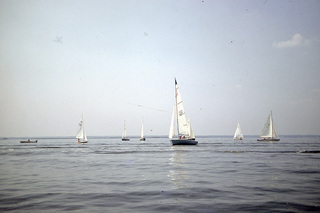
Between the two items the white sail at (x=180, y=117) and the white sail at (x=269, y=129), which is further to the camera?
the white sail at (x=269, y=129)

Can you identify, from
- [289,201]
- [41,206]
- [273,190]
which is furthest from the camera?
[273,190]

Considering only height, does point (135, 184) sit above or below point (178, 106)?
below

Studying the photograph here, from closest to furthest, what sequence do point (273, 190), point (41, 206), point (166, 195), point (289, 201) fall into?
1. point (41, 206)
2. point (289, 201)
3. point (166, 195)
4. point (273, 190)

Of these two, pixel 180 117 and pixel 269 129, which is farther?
pixel 269 129

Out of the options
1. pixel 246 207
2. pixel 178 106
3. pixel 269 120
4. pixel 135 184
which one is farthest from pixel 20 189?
pixel 269 120

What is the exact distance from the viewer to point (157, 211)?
966 cm

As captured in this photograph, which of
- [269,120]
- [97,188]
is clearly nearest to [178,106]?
[269,120]

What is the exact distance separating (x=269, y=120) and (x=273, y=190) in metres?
95.8

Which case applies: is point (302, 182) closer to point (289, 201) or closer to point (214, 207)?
point (289, 201)

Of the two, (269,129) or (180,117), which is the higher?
(180,117)

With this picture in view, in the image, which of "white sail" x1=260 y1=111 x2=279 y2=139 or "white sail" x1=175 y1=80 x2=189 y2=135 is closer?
"white sail" x1=175 y1=80 x2=189 y2=135

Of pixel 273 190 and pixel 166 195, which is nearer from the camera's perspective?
pixel 166 195

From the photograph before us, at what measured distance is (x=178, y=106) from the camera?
70812 mm

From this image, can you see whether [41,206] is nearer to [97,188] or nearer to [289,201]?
[97,188]
